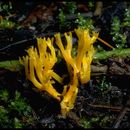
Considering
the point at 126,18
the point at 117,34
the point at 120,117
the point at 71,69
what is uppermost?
the point at 126,18

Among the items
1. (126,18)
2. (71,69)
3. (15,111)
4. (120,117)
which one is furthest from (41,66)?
(126,18)

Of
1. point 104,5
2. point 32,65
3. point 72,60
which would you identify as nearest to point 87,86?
point 72,60

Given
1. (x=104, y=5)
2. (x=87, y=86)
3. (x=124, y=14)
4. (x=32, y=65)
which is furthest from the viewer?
(x=104, y=5)

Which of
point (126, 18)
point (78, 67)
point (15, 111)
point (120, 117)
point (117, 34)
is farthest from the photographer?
point (126, 18)

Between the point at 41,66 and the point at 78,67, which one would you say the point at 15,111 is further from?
the point at 78,67

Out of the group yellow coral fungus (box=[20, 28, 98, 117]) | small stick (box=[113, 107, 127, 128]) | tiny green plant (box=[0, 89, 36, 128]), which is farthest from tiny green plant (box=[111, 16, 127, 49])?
tiny green plant (box=[0, 89, 36, 128])

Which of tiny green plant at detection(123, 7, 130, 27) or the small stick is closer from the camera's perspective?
the small stick

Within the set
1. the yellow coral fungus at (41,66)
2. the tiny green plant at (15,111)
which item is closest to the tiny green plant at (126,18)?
the yellow coral fungus at (41,66)

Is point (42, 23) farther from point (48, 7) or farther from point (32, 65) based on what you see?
point (32, 65)

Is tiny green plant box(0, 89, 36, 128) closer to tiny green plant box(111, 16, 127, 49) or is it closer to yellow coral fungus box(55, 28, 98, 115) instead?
yellow coral fungus box(55, 28, 98, 115)

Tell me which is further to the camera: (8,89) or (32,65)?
(8,89)

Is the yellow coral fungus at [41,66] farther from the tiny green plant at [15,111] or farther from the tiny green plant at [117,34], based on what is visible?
the tiny green plant at [117,34]
